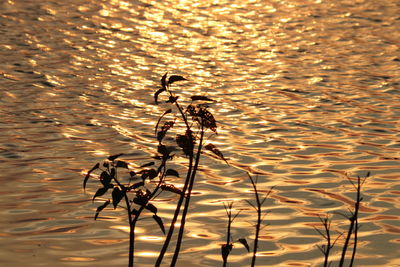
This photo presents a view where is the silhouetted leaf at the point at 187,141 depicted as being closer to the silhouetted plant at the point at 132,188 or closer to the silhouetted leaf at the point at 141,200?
the silhouetted plant at the point at 132,188

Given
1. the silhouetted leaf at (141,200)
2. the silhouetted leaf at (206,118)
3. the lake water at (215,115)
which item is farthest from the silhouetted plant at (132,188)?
the lake water at (215,115)

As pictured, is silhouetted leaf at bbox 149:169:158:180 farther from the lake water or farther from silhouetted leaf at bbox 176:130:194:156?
the lake water

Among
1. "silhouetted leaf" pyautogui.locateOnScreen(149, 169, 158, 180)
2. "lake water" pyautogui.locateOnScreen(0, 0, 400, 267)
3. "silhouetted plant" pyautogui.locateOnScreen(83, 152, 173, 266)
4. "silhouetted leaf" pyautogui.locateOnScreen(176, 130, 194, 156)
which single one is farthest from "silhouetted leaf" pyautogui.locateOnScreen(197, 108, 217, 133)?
"lake water" pyautogui.locateOnScreen(0, 0, 400, 267)

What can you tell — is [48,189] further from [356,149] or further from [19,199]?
[356,149]

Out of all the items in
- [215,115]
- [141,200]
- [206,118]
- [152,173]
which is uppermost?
[206,118]

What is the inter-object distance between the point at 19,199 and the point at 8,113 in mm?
2882

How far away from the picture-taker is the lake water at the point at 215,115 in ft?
19.8

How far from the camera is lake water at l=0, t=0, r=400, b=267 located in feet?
19.8

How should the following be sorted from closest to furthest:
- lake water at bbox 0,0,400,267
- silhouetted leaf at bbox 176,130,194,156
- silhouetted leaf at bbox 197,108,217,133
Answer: silhouetted leaf at bbox 197,108,217,133 < silhouetted leaf at bbox 176,130,194,156 < lake water at bbox 0,0,400,267

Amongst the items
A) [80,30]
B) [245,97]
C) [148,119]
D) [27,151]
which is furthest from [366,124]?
[80,30]

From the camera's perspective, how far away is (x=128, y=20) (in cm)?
1576

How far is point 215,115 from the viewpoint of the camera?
32.0 ft

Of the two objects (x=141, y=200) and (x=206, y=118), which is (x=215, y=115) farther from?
(x=206, y=118)

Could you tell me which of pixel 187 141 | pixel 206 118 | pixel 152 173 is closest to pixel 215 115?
pixel 152 173
